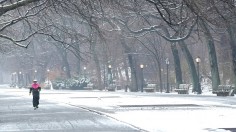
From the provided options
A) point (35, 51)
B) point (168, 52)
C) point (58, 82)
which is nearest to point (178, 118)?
point (168, 52)

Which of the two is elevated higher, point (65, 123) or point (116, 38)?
point (116, 38)

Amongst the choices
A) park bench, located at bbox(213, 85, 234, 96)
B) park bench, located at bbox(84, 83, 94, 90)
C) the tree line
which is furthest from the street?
park bench, located at bbox(84, 83, 94, 90)

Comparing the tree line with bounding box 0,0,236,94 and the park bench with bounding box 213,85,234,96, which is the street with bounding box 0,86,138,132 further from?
the park bench with bounding box 213,85,234,96

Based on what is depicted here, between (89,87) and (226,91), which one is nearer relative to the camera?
(226,91)

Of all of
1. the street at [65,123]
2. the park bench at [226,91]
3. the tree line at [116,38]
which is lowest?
the street at [65,123]

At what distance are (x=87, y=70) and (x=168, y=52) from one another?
22006 millimetres

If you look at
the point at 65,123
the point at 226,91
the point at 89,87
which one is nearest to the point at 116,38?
the point at 226,91

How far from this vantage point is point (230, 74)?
2210 inches

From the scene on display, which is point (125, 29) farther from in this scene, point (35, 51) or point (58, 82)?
point (35, 51)

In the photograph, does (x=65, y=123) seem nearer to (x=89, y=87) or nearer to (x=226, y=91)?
(x=226, y=91)

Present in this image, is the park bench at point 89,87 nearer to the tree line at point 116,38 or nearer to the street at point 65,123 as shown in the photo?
the tree line at point 116,38

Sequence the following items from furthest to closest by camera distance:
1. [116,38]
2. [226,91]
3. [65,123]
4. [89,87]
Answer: [89,87] → [116,38] → [226,91] → [65,123]

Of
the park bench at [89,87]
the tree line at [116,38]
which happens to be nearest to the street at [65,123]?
the tree line at [116,38]

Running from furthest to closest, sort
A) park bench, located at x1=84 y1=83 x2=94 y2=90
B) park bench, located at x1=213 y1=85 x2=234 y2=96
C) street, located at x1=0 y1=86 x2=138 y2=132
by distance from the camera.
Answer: park bench, located at x1=84 y1=83 x2=94 y2=90
park bench, located at x1=213 y1=85 x2=234 y2=96
street, located at x1=0 y1=86 x2=138 y2=132
